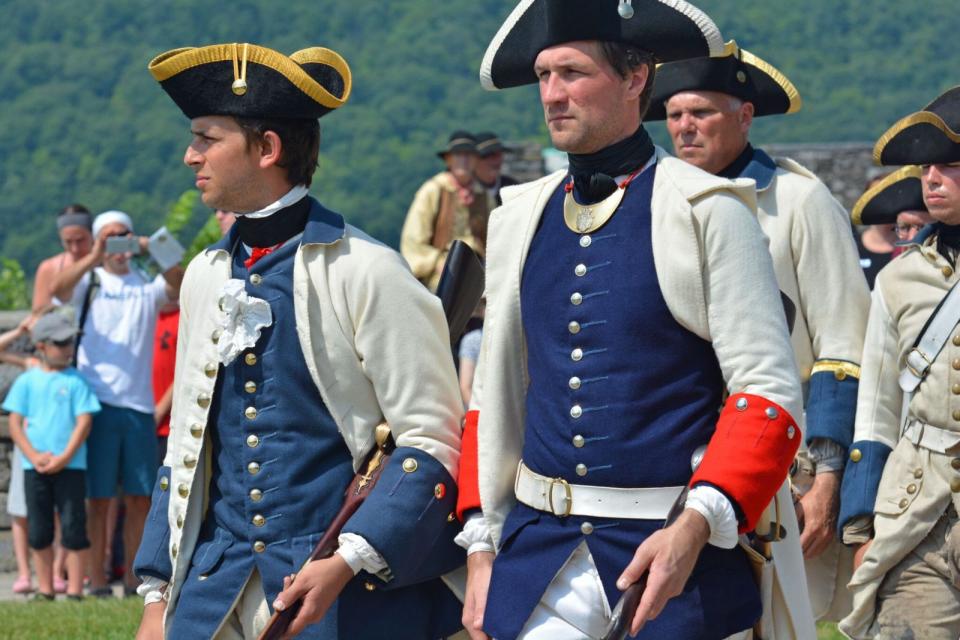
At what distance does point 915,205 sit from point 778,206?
0.90 metres

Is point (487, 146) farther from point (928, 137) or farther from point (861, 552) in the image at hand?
point (861, 552)

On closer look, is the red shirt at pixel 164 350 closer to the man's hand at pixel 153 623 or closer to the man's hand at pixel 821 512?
the man's hand at pixel 821 512

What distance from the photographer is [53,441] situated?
1073 centimetres

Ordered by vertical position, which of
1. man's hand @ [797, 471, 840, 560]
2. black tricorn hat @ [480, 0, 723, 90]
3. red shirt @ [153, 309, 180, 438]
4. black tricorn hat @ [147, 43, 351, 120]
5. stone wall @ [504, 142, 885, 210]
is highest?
black tricorn hat @ [480, 0, 723, 90]

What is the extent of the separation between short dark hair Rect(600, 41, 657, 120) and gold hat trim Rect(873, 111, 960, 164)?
1.45 m

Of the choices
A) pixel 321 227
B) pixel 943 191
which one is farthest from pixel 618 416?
pixel 943 191

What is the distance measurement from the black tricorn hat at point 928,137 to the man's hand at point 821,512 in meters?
0.98

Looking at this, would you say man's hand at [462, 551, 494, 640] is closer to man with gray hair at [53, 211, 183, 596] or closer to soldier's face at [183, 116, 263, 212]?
soldier's face at [183, 116, 263, 212]

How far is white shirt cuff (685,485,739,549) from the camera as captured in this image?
12.9ft

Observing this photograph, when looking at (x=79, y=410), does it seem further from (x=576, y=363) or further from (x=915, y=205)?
(x=576, y=363)

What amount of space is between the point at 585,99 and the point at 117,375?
7.00m

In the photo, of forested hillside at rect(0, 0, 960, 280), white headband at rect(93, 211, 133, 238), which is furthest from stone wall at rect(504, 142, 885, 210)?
forested hillside at rect(0, 0, 960, 280)

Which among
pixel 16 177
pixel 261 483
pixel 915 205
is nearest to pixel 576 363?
pixel 261 483

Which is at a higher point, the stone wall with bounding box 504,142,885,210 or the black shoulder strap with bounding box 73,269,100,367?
the black shoulder strap with bounding box 73,269,100,367
